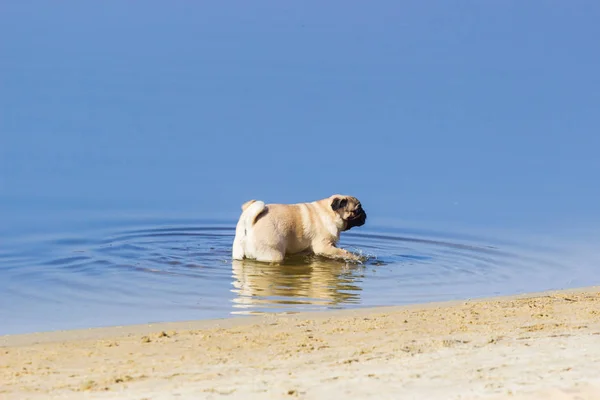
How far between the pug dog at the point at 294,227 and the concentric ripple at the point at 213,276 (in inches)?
10.7

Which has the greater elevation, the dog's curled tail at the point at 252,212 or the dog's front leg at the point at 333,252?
the dog's curled tail at the point at 252,212

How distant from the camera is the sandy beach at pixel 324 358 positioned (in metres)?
6.20

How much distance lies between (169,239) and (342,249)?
2.74 metres

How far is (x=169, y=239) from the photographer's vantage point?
1540 centimetres

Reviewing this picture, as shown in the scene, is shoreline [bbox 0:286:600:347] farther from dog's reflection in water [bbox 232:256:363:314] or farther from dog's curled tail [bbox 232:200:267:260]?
dog's curled tail [bbox 232:200:267:260]

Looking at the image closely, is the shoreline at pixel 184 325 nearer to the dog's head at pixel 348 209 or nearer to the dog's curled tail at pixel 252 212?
the dog's curled tail at pixel 252 212

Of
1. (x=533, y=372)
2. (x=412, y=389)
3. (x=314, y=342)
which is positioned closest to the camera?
(x=412, y=389)

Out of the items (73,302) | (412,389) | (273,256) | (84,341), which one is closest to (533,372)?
(412,389)

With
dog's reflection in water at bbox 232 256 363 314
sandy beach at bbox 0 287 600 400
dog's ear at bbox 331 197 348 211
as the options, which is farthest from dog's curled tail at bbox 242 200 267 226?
sandy beach at bbox 0 287 600 400

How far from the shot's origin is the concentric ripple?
10.4 metres

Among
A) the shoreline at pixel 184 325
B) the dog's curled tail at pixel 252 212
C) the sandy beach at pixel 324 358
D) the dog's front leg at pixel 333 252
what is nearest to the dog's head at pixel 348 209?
the dog's front leg at pixel 333 252

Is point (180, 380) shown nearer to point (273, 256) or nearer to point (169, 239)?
point (273, 256)

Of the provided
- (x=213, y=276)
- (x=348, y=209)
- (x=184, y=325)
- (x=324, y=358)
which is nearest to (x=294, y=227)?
(x=348, y=209)

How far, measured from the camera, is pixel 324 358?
23.4 feet
